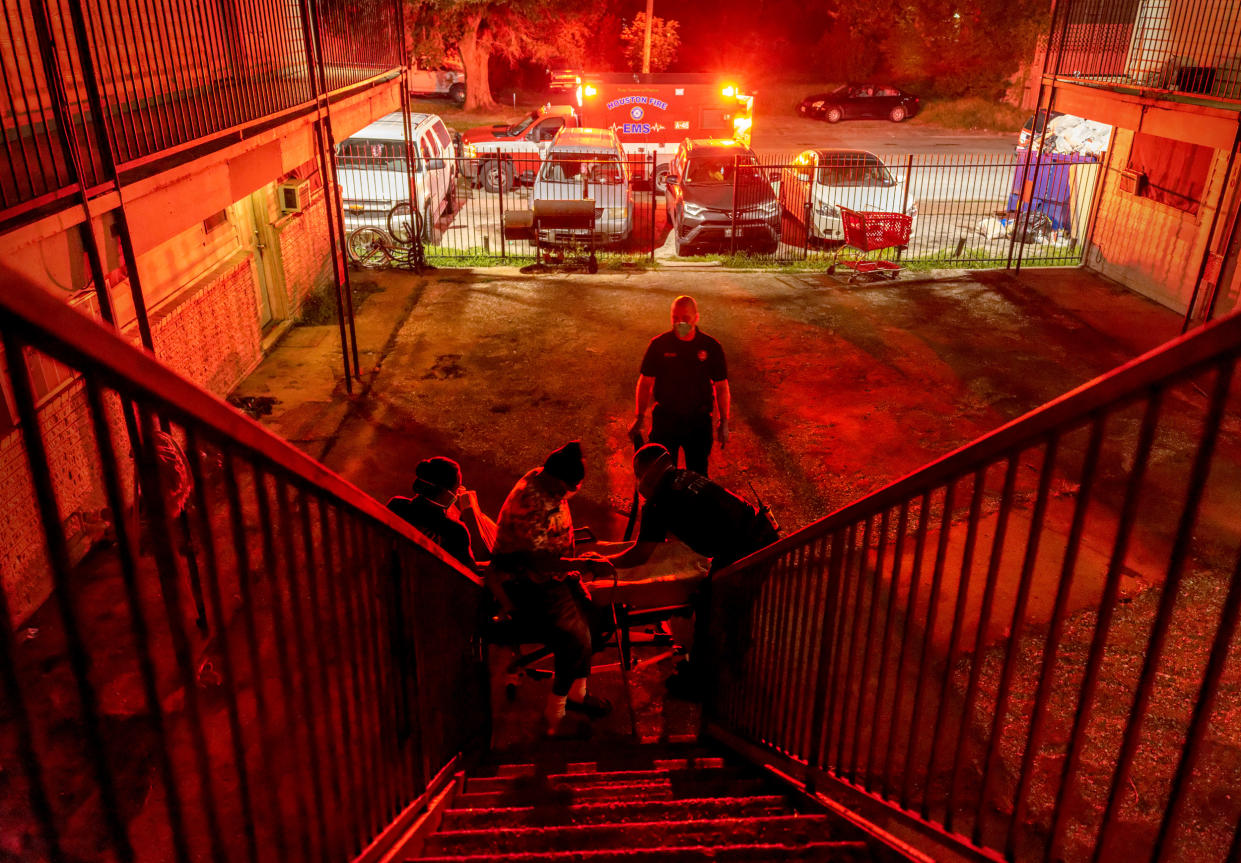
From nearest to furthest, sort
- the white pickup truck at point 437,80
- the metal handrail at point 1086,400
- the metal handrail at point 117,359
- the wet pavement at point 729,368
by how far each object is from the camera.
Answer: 1. the metal handrail at point 117,359
2. the metal handrail at point 1086,400
3. the wet pavement at point 729,368
4. the white pickup truck at point 437,80

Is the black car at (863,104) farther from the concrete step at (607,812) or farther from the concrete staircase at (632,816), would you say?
the concrete step at (607,812)

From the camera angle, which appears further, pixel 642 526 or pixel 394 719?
pixel 642 526

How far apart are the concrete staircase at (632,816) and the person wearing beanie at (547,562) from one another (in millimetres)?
638

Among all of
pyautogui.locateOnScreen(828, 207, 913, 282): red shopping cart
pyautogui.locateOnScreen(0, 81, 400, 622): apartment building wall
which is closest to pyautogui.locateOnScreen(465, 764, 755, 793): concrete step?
pyautogui.locateOnScreen(0, 81, 400, 622): apartment building wall

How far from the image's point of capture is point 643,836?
10.4 feet

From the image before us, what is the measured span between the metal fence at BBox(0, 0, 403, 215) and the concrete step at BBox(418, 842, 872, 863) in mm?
3830

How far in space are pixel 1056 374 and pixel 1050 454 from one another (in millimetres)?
9550

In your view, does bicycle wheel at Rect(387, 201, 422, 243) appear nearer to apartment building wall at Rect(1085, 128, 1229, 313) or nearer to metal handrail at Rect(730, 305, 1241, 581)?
apartment building wall at Rect(1085, 128, 1229, 313)

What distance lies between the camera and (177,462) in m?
5.21

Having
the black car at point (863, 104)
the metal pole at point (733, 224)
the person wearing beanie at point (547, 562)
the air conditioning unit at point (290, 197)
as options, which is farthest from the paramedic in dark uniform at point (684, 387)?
the black car at point (863, 104)

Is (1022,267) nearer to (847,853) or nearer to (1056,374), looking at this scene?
(1056,374)

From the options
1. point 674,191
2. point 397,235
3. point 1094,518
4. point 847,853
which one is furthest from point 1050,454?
point 674,191

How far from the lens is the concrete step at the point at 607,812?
349cm

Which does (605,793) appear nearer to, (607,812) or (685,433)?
(607,812)
